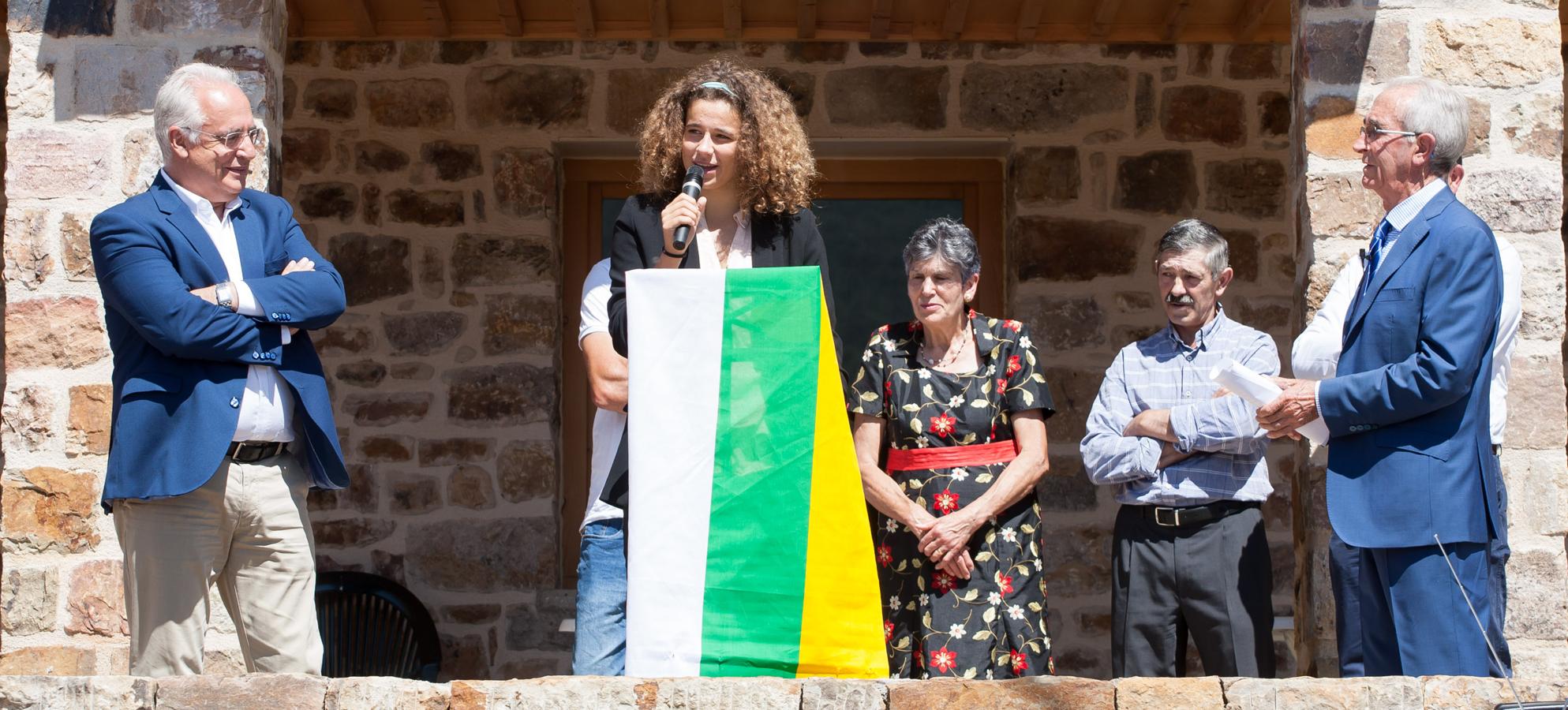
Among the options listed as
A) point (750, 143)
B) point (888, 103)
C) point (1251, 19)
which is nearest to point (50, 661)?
point (750, 143)

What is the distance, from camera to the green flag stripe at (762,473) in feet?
9.00

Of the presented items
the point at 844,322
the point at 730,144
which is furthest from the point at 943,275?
the point at 844,322

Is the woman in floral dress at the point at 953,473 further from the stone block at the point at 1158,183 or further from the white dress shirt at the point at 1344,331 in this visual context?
the stone block at the point at 1158,183

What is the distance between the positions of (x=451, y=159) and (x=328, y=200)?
0.48m

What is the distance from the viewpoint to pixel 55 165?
3842 mm

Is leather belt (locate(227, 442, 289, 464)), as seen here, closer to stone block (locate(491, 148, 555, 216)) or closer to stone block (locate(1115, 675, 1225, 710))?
stone block (locate(1115, 675, 1225, 710))

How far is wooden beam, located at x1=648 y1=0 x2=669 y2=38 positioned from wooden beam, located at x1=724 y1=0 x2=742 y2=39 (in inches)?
8.0

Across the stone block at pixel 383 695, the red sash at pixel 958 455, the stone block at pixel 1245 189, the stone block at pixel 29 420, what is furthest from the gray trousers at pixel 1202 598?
the stone block at pixel 29 420

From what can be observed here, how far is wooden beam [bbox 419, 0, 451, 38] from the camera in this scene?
5078 mm

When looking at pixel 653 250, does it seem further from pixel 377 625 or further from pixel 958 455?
pixel 377 625

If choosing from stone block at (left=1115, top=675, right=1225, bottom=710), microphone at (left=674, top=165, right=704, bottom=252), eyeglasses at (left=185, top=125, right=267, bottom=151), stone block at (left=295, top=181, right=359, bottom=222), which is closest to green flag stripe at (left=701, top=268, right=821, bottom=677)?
microphone at (left=674, top=165, right=704, bottom=252)

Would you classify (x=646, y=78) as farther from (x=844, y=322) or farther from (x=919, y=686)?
(x=919, y=686)

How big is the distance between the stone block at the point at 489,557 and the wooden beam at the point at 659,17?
5.85 ft

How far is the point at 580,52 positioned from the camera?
18.5 feet
